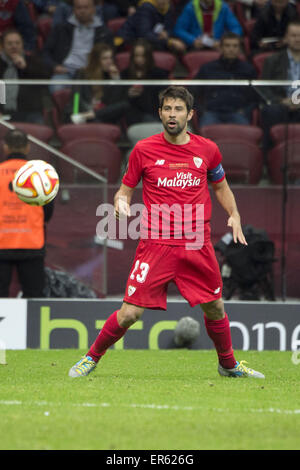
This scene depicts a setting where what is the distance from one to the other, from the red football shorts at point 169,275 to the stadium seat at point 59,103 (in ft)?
10.8

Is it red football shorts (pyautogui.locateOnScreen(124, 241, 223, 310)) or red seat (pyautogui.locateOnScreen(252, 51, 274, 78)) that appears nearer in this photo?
red football shorts (pyautogui.locateOnScreen(124, 241, 223, 310))

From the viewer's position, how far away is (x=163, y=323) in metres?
9.22

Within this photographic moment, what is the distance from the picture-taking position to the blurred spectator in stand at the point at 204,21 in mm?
12406


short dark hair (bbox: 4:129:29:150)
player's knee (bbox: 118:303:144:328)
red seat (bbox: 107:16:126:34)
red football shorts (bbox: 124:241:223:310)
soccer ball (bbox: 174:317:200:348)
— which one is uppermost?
red seat (bbox: 107:16:126:34)

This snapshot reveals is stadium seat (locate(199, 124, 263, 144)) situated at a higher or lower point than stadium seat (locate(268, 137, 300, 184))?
higher


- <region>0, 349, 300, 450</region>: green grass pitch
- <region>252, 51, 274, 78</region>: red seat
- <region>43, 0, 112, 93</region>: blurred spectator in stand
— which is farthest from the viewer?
<region>43, 0, 112, 93</region>: blurred spectator in stand

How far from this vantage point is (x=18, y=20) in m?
12.4

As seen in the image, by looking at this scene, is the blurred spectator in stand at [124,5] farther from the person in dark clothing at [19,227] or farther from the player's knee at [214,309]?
the player's knee at [214,309]

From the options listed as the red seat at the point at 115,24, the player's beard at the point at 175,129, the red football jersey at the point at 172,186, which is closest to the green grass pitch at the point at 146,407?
the red football jersey at the point at 172,186

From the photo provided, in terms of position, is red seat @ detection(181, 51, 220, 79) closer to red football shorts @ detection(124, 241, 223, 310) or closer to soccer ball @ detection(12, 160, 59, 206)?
soccer ball @ detection(12, 160, 59, 206)

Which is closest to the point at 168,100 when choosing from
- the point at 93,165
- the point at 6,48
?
the point at 93,165

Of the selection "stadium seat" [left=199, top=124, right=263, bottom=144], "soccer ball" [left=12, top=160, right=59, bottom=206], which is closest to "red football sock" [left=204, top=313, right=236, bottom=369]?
"soccer ball" [left=12, top=160, right=59, bottom=206]

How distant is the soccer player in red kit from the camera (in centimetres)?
625

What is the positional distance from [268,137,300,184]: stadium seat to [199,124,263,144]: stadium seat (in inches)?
8.9
